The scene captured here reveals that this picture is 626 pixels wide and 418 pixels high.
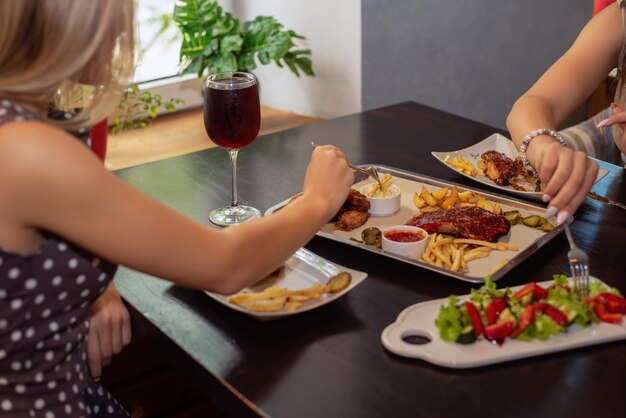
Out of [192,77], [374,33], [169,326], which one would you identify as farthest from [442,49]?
[169,326]

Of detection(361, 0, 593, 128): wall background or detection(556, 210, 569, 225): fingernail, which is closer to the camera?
detection(556, 210, 569, 225): fingernail

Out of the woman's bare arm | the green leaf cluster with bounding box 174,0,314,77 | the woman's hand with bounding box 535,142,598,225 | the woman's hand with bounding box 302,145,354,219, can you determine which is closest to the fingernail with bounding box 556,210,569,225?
the woman's hand with bounding box 535,142,598,225

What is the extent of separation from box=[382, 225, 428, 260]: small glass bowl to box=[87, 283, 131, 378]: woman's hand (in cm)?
43

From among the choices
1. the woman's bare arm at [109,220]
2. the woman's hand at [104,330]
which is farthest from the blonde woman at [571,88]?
the woman's hand at [104,330]

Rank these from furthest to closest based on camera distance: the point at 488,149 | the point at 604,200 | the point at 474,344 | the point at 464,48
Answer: the point at 464,48 < the point at 488,149 < the point at 604,200 < the point at 474,344

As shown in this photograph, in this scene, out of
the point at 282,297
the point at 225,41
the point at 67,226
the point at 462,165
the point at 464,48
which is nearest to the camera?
the point at 67,226

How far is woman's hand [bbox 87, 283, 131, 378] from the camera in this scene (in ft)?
4.06

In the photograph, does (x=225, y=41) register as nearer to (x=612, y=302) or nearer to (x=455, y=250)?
(x=455, y=250)

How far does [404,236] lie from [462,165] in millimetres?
372

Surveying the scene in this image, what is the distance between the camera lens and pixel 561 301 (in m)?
1.10

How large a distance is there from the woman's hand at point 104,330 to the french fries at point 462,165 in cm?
75

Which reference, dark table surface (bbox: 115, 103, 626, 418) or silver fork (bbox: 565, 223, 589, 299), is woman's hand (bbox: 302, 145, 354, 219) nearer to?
dark table surface (bbox: 115, 103, 626, 418)

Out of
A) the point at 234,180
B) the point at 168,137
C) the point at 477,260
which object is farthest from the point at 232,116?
the point at 168,137

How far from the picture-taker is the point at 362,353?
1081 mm
